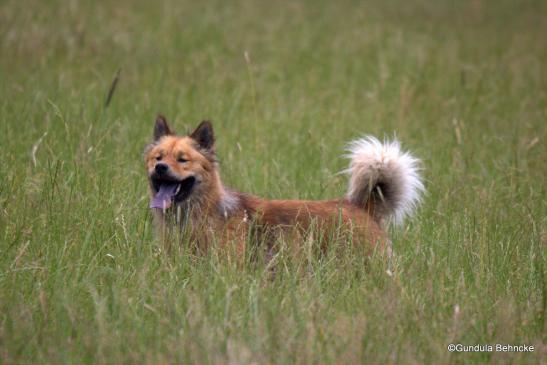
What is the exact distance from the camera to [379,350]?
3521 mm

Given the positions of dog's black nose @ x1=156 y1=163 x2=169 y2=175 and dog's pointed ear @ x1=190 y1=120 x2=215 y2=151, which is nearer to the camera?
dog's black nose @ x1=156 y1=163 x2=169 y2=175

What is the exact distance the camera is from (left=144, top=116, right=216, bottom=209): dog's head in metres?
5.13

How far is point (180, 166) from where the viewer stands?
5.21 metres

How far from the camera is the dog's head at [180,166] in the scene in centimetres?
513

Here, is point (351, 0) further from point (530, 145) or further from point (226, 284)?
point (226, 284)

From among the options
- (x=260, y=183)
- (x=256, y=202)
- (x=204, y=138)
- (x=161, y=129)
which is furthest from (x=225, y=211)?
(x=260, y=183)

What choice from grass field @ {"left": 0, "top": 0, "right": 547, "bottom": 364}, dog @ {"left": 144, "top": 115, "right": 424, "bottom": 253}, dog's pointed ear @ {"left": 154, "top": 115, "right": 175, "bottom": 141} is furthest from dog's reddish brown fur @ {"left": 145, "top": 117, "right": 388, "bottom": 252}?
grass field @ {"left": 0, "top": 0, "right": 547, "bottom": 364}

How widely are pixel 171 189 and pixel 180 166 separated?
0.15 metres

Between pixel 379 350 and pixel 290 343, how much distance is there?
38 cm

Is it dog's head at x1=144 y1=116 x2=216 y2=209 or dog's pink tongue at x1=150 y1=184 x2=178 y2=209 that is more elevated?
dog's head at x1=144 y1=116 x2=216 y2=209

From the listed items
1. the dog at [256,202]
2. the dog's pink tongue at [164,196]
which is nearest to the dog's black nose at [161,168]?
the dog at [256,202]

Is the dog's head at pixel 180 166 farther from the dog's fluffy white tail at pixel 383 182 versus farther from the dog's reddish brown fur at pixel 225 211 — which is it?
the dog's fluffy white tail at pixel 383 182

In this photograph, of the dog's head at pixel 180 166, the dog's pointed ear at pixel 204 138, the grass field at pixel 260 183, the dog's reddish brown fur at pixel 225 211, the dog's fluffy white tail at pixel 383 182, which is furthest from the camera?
the dog's pointed ear at pixel 204 138

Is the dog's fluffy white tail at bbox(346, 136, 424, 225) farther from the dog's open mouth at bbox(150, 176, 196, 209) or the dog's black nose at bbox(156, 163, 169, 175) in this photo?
the dog's black nose at bbox(156, 163, 169, 175)
